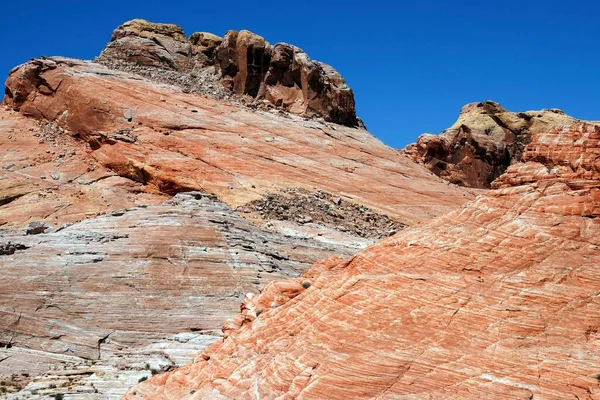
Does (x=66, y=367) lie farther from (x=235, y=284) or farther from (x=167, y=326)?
(x=235, y=284)

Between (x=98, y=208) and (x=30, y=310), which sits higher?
(x=98, y=208)

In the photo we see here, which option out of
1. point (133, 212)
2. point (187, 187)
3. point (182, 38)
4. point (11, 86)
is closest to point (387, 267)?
point (133, 212)

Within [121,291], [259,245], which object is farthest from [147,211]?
[121,291]

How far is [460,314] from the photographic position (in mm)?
15227

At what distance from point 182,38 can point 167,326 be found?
45.0 m

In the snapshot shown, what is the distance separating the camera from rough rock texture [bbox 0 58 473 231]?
47.4 meters

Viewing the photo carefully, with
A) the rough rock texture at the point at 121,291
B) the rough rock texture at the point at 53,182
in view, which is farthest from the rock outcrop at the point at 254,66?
the rough rock texture at the point at 121,291

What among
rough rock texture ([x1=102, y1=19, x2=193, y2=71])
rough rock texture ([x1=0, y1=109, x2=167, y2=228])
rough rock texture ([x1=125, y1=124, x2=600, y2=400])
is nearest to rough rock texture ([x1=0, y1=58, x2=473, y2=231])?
rough rock texture ([x1=0, y1=109, x2=167, y2=228])

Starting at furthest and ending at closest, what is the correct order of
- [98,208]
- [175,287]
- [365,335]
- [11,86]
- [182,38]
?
[182,38] < [11,86] < [98,208] < [175,287] < [365,335]

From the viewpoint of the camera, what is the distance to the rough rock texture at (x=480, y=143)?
229 feet

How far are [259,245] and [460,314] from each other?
59.5 feet

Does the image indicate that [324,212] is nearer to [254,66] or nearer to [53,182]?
[53,182]

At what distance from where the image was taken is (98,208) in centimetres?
4462

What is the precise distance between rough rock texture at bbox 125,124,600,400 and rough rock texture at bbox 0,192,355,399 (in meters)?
6.19
